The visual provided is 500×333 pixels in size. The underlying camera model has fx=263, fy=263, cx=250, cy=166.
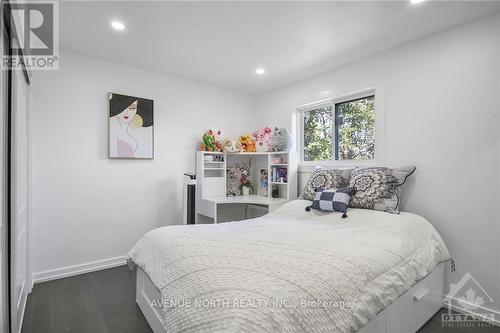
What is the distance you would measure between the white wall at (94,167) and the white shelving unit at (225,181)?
0.24 m

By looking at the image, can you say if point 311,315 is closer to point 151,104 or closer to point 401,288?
point 401,288

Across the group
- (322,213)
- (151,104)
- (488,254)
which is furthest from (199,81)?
(488,254)

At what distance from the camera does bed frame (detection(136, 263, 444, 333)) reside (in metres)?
1.56

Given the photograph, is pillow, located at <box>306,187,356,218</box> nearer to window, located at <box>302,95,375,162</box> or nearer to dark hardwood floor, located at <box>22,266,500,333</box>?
window, located at <box>302,95,375,162</box>

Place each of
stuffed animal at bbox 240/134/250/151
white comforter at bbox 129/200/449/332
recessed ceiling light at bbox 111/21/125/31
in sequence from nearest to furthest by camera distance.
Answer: white comforter at bbox 129/200/449/332
recessed ceiling light at bbox 111/21/125/31
stuffed animal at bbox 240/134/250/151

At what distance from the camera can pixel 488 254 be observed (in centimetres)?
211

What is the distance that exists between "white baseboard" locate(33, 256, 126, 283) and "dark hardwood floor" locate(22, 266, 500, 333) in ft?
0.22

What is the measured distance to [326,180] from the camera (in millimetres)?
2799

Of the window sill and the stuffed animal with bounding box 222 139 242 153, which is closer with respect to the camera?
the window sill

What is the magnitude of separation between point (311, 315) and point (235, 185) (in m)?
3.05

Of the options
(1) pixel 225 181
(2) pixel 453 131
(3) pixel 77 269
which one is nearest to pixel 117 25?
(1) pixel 225 181
